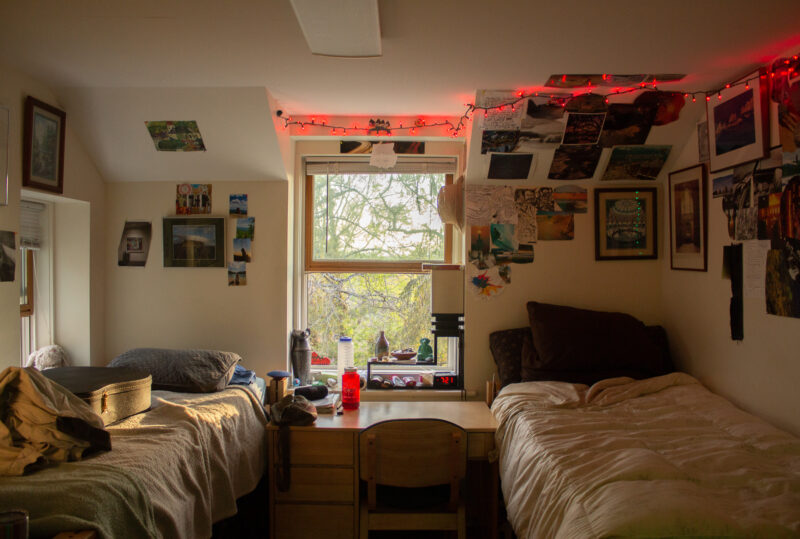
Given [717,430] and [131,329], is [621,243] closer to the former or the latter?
[717,430]

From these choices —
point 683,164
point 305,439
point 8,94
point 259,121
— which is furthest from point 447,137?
point 8,94

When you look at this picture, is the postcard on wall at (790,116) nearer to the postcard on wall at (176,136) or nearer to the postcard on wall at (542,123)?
the postcard on wall at (542,123)

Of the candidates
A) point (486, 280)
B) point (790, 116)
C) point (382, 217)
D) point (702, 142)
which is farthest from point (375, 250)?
point (790, 116)

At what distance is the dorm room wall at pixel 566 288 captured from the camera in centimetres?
305

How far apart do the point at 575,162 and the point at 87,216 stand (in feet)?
9.66

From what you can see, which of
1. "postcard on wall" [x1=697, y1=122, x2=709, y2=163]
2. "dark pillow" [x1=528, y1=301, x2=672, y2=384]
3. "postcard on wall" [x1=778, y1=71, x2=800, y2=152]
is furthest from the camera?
"dark pillow" [x1=528, y1=301, x2=672, y2=384]

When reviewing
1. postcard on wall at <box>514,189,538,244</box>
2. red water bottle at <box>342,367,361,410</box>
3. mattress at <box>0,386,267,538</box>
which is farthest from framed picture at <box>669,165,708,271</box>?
mattress at <box>0,386,267,538</box>

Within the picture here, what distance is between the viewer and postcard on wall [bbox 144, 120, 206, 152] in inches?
110

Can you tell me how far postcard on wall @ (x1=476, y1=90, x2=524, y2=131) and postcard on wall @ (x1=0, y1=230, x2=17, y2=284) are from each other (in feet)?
7.77

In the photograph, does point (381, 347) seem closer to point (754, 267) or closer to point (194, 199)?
point (194, 199)

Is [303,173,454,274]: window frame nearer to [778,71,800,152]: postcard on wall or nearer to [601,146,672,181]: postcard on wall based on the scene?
[601,146,672,181]: postcard on wall

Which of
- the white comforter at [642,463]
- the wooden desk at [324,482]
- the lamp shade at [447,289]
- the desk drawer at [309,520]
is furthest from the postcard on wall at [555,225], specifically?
the desk drawer at [309,520]

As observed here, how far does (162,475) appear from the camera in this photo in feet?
5.65

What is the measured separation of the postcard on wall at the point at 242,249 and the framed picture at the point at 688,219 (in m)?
2.57
